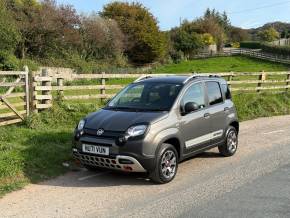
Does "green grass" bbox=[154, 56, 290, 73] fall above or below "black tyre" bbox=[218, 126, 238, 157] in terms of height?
above

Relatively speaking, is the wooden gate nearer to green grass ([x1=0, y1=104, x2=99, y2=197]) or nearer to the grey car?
green grass ([x1=0, y1=104, x2=99, y2=197])

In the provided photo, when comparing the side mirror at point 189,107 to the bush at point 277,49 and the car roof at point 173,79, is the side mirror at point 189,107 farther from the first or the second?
the bush at point 277,49

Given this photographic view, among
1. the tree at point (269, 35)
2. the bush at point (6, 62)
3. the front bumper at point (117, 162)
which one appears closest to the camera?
the front bumper at point (117, 162)

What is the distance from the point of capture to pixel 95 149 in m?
7.69

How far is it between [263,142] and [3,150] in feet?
19.9

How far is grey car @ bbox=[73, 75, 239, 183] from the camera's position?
7.49 meters

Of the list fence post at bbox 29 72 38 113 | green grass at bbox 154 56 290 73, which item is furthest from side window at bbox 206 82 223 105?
green grass at bbox 154 56 290 73

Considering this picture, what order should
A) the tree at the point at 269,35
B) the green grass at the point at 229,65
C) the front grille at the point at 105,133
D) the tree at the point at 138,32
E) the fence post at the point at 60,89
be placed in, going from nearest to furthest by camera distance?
the front grille at the point at 105,133 → the fence post at the point at 60,89 → the green grass at the point at 229,65 → the tree at the point at 138,32 → the tree at the point at 269,35

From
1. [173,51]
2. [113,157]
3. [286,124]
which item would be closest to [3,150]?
[113,157]

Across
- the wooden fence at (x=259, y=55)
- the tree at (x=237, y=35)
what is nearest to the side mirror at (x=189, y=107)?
the wooden fence at (x=259, y=55)

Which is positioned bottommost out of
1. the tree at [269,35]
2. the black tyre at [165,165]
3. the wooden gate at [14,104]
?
the black tyre at [165,165]

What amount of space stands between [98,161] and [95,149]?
0.20 m

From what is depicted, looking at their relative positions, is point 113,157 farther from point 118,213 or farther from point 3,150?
point 3,150

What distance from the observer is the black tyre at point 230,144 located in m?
9.80
